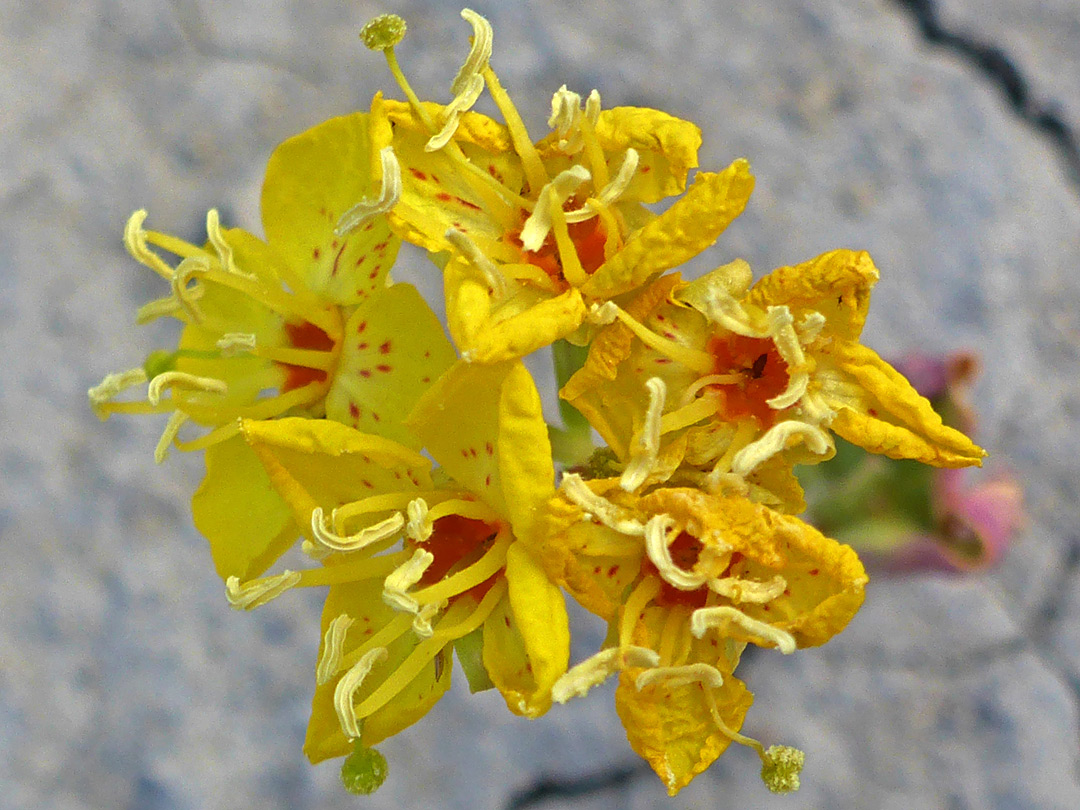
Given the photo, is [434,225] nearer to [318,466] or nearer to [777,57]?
[318,466]

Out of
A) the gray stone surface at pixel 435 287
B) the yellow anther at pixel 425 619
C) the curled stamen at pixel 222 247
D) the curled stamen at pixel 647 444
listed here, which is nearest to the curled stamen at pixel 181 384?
the curled stamen at pixel 222 247

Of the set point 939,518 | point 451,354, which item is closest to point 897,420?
point 451,354

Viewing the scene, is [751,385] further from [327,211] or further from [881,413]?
[327,211]

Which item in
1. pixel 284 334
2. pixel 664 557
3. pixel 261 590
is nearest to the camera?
pixel 664 557

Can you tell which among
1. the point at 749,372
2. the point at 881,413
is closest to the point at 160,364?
the point at 749,372

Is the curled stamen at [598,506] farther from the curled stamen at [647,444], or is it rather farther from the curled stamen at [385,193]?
the curled stamen at [385,193]
